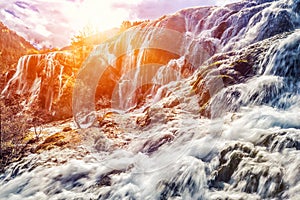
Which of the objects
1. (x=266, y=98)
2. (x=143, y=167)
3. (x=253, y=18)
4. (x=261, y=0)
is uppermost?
(x=261, y=0)

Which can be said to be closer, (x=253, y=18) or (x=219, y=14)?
(x=253, y=18)

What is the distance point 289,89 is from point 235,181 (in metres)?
5.44

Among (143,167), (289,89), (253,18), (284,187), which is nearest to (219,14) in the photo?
(253,18)

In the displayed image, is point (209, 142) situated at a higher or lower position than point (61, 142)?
higher

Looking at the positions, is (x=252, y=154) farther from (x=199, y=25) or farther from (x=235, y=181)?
(x=199, y=25)

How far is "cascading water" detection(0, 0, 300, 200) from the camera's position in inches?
316

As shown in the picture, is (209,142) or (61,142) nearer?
(209,142)

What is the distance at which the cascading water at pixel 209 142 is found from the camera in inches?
316

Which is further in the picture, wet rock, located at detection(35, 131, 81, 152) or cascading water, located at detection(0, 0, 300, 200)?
wet rock, located at detection(35, 131, 81, 152)

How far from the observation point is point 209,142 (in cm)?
1029

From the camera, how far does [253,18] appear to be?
20.9 meters

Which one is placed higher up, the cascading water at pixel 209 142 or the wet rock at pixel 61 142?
the cascading water at pixel 209 142

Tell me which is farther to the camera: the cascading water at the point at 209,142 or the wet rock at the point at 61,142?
the wet rock at the point at 61,142

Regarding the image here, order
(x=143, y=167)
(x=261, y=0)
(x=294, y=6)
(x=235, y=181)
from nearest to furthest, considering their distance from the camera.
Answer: (x=235, y=181), (x=143, y=167), (x=294, y=6), (x=261, y=0)
